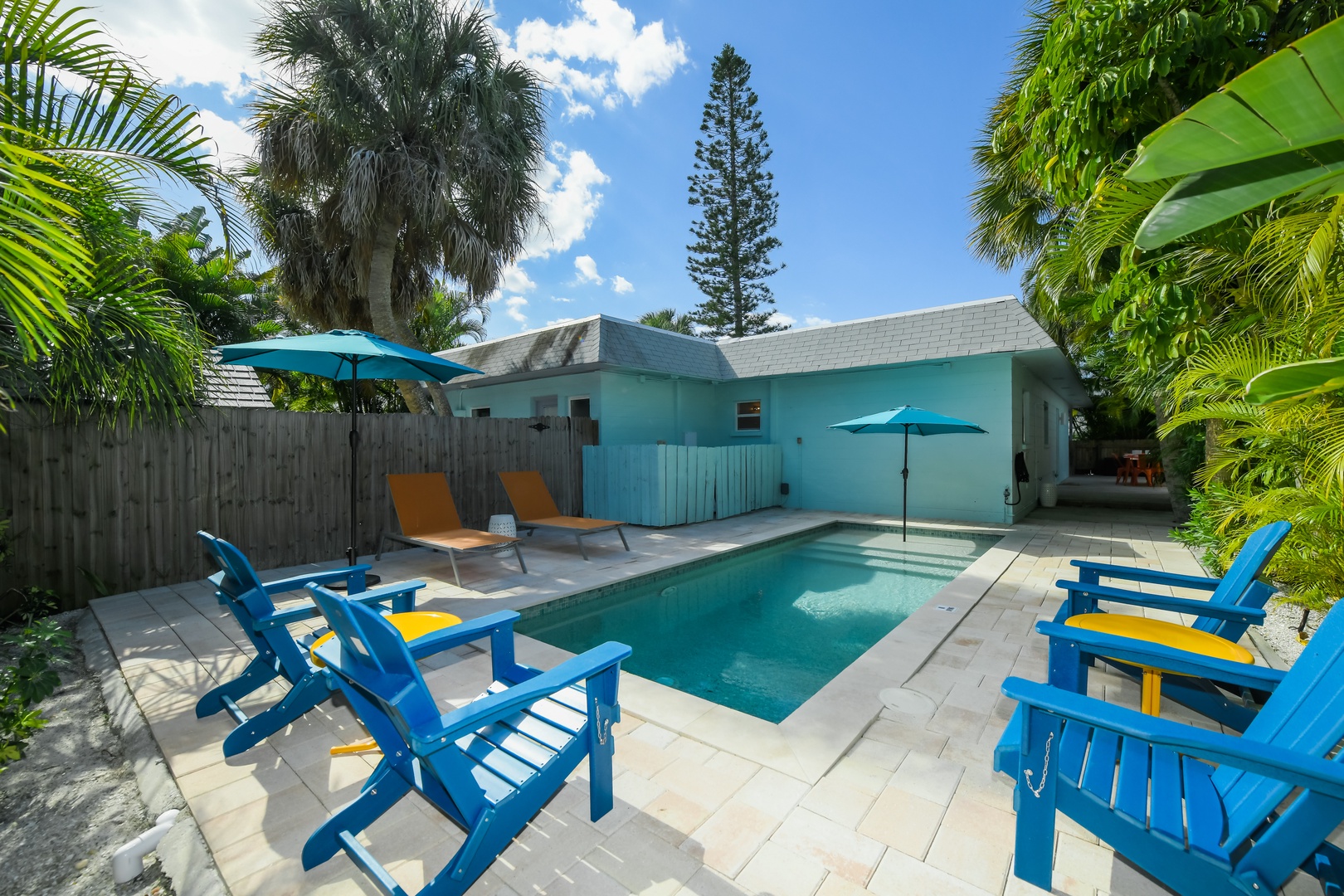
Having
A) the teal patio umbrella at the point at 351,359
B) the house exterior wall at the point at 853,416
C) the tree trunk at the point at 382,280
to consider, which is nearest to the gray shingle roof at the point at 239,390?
the teal patio umbrella at the point at 351,359

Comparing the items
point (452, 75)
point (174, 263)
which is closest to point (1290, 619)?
point (452, 75)

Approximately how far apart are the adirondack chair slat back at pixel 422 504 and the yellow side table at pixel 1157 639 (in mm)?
6498

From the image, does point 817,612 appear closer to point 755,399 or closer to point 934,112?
point 755,399

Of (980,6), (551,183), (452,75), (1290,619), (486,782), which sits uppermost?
(980,6)

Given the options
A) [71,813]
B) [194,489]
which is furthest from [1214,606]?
[194,489]

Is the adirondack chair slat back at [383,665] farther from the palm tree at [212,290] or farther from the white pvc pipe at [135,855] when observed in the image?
the palm tree at [212,290]

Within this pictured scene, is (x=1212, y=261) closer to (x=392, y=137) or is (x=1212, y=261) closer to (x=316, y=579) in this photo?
(x=316, y=579)

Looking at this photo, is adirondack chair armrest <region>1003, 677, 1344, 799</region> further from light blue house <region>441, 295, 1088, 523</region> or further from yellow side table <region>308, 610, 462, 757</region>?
light blue house <region>441, 295, 1088, 523</region>

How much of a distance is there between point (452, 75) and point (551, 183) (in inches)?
90.8

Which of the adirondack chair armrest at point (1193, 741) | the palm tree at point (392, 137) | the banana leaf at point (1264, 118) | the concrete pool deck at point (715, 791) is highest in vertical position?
the palm tree at point (392, 137)

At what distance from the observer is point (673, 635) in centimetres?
485

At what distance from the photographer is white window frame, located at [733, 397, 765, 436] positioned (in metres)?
12.7

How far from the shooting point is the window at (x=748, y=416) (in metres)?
12.8

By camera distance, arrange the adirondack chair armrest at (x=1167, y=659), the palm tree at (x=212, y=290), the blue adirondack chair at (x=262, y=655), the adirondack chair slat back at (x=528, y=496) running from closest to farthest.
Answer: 1. the adirondack chair armrest at (x=1167, y=659)
2. the blue adirondack chair at (x=262, y=655)
3. the adirondack chair slat back at (x=528, y=496)
4. the palm tree at (x=212, y=290)
